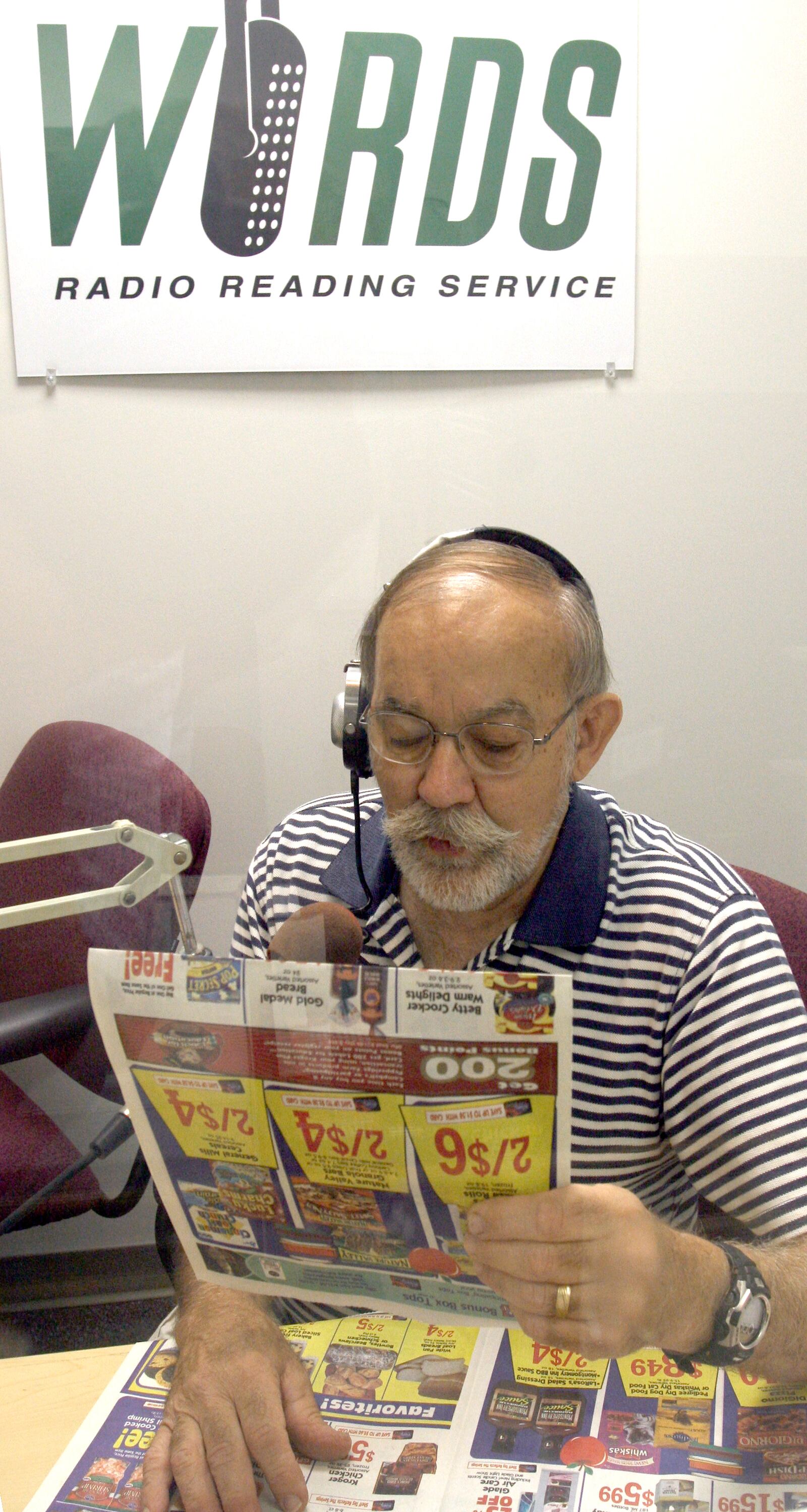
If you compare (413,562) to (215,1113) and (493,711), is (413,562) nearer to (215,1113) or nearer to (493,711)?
(493,711)

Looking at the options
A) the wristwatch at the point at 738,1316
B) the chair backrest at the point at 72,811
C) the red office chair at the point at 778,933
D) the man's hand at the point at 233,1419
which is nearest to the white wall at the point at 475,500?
the chair backrest at the point at 72,811

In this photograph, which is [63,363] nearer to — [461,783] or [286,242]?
[286,242]

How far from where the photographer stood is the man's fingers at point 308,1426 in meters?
1.05

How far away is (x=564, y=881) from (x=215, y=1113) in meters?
0.38

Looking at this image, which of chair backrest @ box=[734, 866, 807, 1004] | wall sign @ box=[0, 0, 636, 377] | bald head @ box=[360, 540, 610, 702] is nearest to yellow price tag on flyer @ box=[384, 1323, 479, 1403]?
chair backrest @ box=[734, 866, 807, 1004]

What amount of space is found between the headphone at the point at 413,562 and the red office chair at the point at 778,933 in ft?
1.19

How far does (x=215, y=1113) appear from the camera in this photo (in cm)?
100

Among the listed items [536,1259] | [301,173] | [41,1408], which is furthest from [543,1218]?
[301,173]

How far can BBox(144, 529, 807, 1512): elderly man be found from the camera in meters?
1.02

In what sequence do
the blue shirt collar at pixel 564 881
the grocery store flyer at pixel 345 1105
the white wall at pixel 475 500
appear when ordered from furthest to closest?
the white wall at pixel 475 500
the blue shirt collar at pixel 564 881
the grocery store flyer at pixel 345 1105

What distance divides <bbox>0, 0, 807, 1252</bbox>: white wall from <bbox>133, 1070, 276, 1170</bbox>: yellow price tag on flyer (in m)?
0.29

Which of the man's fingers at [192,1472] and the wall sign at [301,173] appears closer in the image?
the man's fingers at [192,1472]

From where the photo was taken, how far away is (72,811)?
4.43 ft

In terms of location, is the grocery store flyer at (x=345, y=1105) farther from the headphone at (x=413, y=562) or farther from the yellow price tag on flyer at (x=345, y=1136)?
the headphone at (x=413, y=562)
